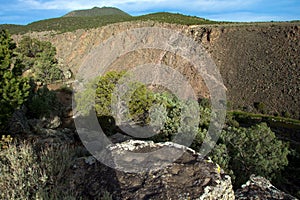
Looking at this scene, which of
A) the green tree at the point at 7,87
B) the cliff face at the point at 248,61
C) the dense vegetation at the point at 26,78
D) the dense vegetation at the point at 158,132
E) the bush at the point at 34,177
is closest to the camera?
the bush at the point at 34,177

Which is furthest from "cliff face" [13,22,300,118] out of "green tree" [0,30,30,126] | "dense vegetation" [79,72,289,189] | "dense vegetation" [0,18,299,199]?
"green tree" [0,30,30,126]

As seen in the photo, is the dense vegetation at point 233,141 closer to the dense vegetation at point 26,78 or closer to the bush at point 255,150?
the bush at point 255,150

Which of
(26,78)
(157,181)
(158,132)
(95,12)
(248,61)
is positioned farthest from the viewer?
(95,12)

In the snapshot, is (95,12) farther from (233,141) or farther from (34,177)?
(34,177)

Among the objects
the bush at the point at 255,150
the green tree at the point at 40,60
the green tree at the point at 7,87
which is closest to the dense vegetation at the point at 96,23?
the green tree at the point at 40,60

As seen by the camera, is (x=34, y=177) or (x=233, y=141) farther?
(x=233, y=141)

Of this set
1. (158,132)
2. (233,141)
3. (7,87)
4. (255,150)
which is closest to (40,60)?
(7,87)
